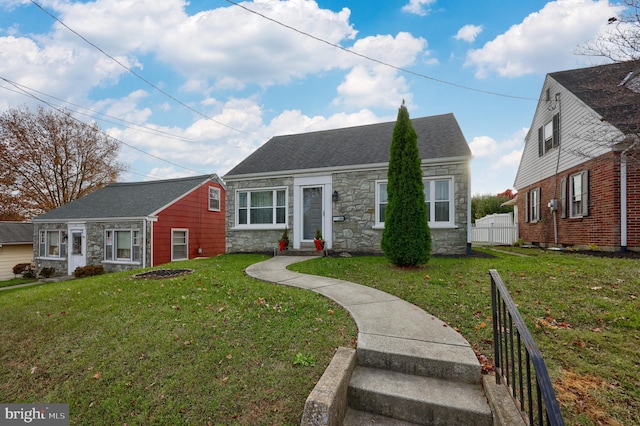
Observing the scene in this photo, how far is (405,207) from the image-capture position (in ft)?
22.2

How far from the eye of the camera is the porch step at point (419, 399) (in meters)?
2.10

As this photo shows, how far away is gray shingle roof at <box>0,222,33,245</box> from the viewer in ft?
57.0

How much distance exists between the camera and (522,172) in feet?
47.0

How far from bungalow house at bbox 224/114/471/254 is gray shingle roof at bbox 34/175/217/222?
17.4ft

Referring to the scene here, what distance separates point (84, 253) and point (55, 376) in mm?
15180

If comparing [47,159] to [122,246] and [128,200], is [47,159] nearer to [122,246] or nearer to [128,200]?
[128,200]

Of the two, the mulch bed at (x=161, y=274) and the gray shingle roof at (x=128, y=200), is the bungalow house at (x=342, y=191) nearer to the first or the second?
the mulch bed at (x=161, y=274)

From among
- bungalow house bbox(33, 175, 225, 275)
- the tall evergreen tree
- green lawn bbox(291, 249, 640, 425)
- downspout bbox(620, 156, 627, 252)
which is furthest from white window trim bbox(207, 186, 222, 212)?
downspout bbox(620, 156, 627, 252)

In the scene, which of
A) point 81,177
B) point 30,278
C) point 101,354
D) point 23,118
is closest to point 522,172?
point 101,354

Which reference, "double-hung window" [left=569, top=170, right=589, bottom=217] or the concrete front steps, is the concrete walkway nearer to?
the concrete front steps

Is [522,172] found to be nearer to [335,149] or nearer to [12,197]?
[335,149]

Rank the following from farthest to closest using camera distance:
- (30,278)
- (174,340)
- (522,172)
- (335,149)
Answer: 1. (30,278)
2. (522,172)
3. (335,149)
4. (174,340)

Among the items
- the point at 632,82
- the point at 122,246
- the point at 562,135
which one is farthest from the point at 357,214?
the point at 122,246

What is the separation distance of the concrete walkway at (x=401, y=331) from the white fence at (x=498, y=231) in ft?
42.1
